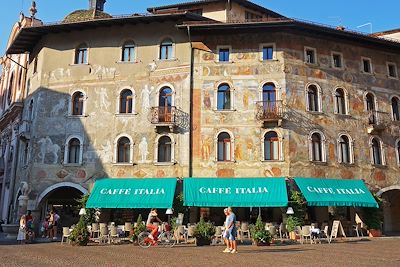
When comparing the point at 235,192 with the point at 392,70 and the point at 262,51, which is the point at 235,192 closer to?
the point at 262,51

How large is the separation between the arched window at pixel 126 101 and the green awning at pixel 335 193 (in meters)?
9.83

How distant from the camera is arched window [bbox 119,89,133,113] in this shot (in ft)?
75.9

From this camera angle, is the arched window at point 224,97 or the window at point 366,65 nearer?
the arched window at point 224,97

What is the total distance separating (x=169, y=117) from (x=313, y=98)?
26.2 ft

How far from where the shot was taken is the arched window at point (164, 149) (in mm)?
22078

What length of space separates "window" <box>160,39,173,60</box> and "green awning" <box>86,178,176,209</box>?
23.2ft

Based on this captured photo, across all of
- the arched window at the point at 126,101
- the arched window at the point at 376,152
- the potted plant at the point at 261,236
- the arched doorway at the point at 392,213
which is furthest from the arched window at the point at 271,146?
the arched doorway at the point at 392,213

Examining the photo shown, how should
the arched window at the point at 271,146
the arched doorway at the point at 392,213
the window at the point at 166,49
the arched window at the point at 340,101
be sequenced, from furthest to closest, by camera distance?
the arched doorway at the point at 392,213, the window at the point at 166,49, the arched window at the point at 340,101, the arched window at the point at 271,146

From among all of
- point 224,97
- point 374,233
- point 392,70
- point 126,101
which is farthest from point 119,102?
point 392,70

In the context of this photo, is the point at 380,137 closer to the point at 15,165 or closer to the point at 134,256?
the point at 134,256

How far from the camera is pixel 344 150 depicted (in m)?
22.6

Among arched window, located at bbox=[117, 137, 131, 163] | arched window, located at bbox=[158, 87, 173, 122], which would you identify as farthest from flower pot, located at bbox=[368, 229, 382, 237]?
arched window, located at bbox=[117, 137, 131, 163]

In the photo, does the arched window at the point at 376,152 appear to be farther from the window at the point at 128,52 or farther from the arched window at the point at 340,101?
the window at the point at 128,52

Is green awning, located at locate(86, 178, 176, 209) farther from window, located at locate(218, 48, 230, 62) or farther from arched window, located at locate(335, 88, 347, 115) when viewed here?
arched window, located at locate(335, 88, 347, 115)
